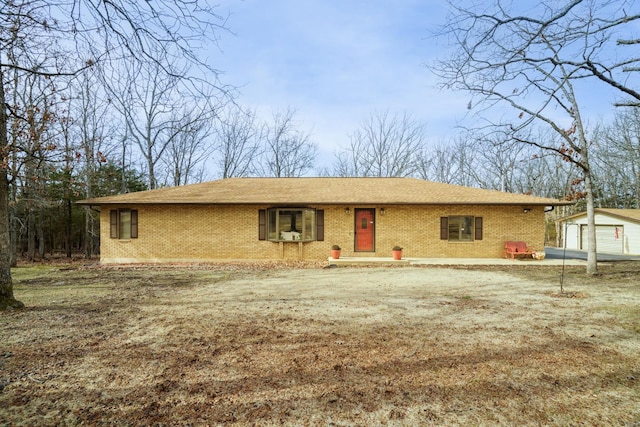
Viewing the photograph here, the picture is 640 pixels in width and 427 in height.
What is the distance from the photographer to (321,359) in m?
3.62

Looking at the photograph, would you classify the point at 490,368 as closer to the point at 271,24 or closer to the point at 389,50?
the point at 271,24

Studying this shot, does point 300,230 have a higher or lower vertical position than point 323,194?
lower

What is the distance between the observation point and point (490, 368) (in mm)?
3404

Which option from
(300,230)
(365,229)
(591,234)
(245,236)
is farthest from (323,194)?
(591,234)

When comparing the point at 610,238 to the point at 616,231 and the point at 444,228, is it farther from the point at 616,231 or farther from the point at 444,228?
the point at 444,228

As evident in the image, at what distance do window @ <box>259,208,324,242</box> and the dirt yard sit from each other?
710 cm

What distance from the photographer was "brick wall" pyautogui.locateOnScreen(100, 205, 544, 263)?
14289 millimetres

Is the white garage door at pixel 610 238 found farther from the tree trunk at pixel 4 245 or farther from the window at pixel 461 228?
the tree trunk at pixel 4 245

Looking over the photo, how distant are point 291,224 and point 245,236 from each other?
2.00 meters

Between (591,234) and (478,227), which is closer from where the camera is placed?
(591,234)

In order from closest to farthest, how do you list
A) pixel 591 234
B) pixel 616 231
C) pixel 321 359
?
pixel 321 359 < pixel 591 234 < pixel 616 231

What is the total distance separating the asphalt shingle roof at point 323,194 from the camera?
13.9 m

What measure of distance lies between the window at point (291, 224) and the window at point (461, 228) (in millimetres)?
5188

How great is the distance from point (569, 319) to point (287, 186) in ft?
42.7
